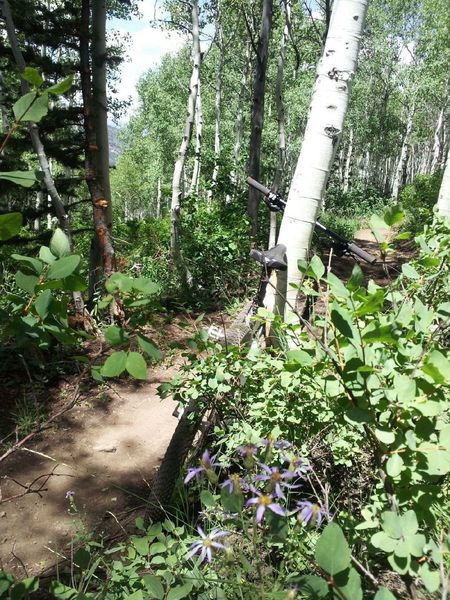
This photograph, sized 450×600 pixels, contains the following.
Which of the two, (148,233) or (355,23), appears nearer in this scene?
(355,23)

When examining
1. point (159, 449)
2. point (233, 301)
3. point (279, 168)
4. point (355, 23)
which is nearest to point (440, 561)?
point (355, 23)

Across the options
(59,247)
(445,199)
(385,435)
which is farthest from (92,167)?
(385,435)

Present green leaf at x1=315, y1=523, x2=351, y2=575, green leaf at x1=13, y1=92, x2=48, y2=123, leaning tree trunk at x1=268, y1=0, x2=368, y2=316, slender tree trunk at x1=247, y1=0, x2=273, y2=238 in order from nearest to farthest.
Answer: green leaf at x1=315, y1=523, x2=351, y2=575
green leaf at x1=13, y1=92, x2=48, y2=123
leaning tree trunk at x1=268, y1=0, x2=368, y2=316
slender tree trunk at x1=247, y1=0, x2=273, y2=238

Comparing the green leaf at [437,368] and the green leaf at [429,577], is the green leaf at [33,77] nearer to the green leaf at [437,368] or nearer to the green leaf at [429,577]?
the green leaf at [437,368]

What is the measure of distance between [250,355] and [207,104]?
32.0 metres

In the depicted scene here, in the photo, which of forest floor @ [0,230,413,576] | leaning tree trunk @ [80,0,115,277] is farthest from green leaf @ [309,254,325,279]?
leaning tree trunk @ [80,0,115,277]

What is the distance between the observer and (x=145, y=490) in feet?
11.9

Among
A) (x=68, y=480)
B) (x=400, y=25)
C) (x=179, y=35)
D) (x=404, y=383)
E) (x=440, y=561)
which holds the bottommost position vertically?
(x=68, y=480)

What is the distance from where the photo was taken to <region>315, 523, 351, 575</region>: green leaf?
2.32ft

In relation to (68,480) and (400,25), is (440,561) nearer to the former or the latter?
(68,480)

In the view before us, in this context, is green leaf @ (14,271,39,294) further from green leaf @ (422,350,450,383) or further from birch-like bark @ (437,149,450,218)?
birch-like bark @ (437,149,450,218)

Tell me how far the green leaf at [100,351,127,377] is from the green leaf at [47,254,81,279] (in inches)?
7.5

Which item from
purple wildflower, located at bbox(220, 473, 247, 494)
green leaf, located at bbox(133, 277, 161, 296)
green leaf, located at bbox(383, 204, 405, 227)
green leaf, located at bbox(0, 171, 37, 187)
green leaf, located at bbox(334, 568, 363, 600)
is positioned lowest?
purple wildflower, located at bbox(220, 473, 247, 494)

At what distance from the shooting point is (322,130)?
2.73m
